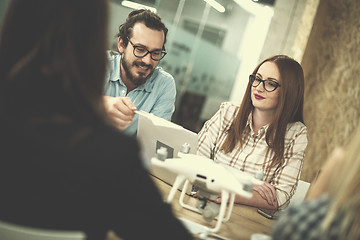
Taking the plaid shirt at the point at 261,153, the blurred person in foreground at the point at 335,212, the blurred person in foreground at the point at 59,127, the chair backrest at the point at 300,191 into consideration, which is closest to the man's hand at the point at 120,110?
the plaid shirt at the point at 261,153

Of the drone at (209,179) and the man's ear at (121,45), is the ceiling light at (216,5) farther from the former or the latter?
the drone at (209,179)

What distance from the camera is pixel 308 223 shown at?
73 centimetres

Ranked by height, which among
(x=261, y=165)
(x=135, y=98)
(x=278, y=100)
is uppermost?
(x=278, y=100)

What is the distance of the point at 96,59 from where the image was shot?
2.46ft

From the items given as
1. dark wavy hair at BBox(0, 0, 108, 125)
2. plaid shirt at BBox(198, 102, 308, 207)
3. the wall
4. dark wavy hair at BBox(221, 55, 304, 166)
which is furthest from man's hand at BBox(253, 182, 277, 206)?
the wall

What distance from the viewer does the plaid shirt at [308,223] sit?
28.5 inches

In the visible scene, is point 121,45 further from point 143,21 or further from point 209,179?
point 209,179

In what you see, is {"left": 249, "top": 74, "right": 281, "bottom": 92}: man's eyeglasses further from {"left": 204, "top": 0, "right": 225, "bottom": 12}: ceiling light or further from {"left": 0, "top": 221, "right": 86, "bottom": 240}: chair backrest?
{"left": 204, "top": 0, "right": 225, "bottom": 12}: ceiling light

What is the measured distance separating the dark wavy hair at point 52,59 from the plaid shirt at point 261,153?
137cm

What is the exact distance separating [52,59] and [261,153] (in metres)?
1.57

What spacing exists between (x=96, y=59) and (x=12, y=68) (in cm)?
18

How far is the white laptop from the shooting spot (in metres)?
1.55

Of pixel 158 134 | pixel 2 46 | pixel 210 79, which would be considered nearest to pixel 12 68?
pixel 2 46

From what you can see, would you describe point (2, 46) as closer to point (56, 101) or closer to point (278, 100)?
point (56, 101)
